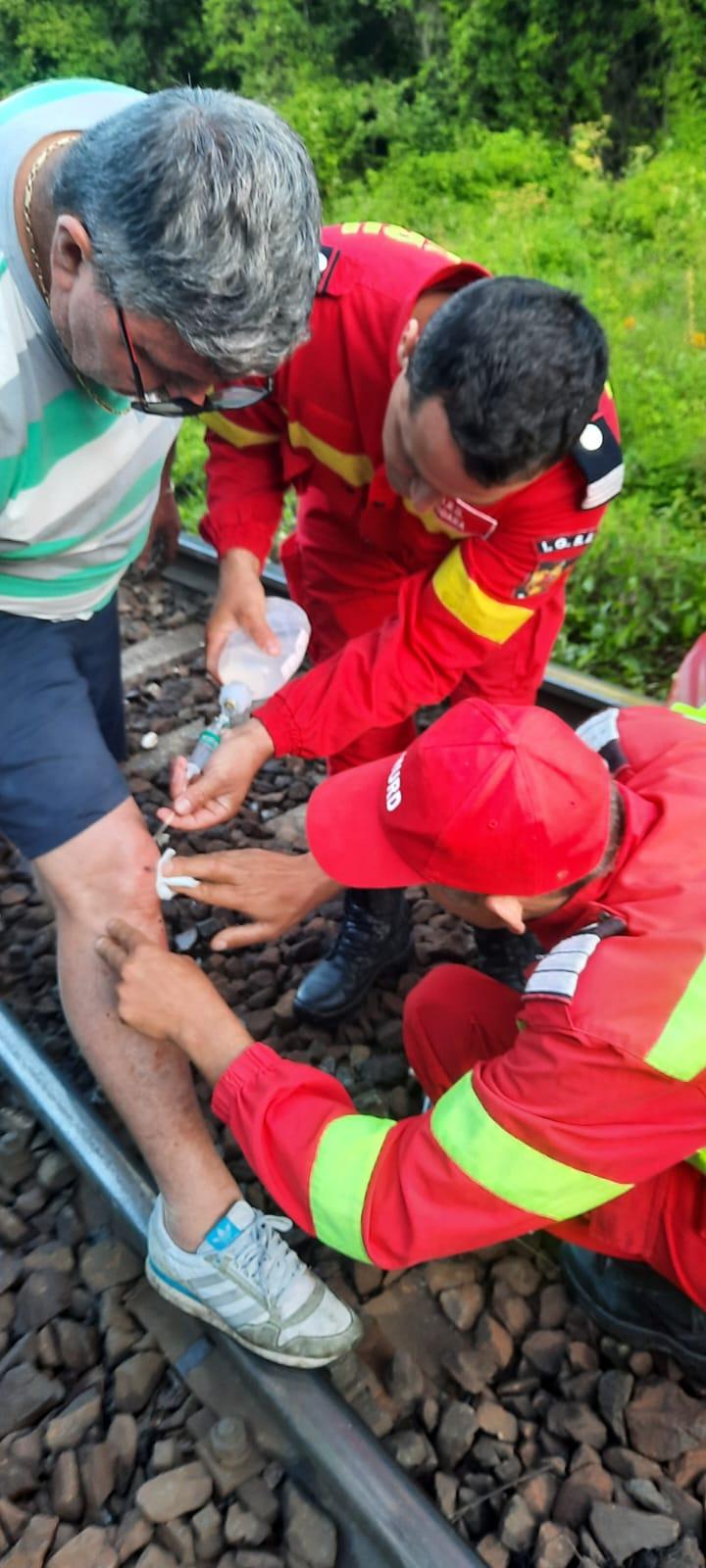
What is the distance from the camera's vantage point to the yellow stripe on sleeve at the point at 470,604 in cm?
248

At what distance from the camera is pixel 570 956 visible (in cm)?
164

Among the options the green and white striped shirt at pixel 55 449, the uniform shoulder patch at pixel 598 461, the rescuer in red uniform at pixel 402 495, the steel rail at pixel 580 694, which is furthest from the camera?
the steel rail at pixel 580 694

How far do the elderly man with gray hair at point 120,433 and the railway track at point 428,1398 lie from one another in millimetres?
122

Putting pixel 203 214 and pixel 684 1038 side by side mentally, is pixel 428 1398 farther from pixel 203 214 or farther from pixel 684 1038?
pixel 203 214

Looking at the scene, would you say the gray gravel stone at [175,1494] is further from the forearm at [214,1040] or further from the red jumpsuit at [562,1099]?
the forearm at [214,1040]

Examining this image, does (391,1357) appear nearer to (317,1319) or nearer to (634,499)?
(317,1319)

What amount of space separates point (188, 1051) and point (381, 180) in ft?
37.6

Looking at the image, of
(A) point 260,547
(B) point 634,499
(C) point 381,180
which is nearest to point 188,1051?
(A) point 260,547

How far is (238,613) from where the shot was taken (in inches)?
110

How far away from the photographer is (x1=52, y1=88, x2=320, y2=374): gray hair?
1.44 meters


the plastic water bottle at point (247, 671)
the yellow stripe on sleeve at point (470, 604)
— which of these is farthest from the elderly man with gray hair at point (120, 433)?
the yellow stripe on sleeve at point (470, 604)

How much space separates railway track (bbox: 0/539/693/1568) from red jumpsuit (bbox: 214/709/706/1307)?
365mm

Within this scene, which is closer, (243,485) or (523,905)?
(523,905)

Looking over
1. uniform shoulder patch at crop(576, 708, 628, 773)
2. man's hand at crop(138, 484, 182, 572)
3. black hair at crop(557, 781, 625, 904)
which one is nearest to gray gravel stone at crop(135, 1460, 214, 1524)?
black hair at crop(557, 781, 625, 904)
